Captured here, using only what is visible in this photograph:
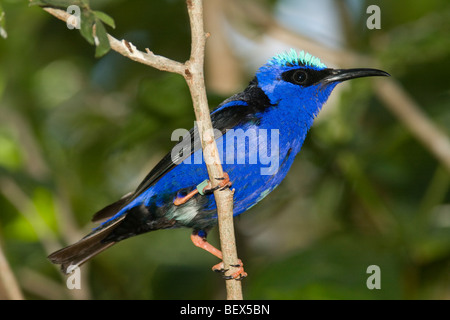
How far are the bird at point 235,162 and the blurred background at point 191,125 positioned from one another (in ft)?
1.62

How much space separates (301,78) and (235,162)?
751mm

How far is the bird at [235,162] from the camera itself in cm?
348

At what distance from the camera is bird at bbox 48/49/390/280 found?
137 inches

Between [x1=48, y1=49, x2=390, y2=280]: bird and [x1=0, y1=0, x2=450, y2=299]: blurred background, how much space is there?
49cm

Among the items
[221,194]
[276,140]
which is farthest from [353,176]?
[221,194]

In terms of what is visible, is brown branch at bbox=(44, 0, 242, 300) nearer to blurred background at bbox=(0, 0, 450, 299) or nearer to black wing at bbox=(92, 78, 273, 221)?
black wing at bbox=(92, 78, 273, 221)

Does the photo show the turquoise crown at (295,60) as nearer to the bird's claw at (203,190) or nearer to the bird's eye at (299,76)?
the bird's eye at (299,76)

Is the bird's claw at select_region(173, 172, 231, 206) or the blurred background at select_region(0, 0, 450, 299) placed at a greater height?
the blurred background at select_region(0, 0, 450, 299)

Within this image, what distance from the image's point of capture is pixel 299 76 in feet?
12.6

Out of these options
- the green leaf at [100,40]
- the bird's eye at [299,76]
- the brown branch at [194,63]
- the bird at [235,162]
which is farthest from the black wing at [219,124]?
the green leaf at [100,40]

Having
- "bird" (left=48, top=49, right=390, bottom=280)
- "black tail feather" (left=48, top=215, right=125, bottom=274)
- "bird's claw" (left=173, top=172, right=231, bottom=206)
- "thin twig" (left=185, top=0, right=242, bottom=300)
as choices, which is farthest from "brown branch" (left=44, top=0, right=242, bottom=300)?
"black tail feather" (left=48, top=215, right=125, bottom=274)
